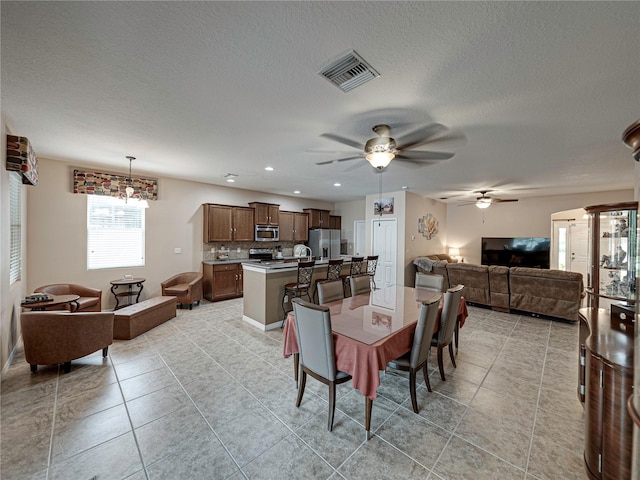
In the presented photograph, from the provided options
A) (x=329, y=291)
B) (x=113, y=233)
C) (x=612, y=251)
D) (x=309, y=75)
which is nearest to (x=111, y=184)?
(x=113, y=233)

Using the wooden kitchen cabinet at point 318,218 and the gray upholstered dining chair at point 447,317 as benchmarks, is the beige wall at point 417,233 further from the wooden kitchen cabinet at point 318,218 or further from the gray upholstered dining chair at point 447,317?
the gray upholstered dining chair at point 447,317

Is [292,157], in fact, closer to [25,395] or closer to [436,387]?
[436,387]

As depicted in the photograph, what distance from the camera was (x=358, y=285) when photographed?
3.68 metres

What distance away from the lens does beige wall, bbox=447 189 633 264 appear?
6.65 meters

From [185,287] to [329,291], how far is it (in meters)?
3.60

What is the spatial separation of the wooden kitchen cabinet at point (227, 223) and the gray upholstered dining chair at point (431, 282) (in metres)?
4.38

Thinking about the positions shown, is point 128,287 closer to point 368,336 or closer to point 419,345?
point 368,336

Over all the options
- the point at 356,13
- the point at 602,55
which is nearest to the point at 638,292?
the point at 602,55

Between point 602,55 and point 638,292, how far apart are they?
1631mm

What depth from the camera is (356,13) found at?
4.59 feet

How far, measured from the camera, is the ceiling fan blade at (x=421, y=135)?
2.84 metres

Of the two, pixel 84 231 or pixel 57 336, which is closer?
pixel 57 336

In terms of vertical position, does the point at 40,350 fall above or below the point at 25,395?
above

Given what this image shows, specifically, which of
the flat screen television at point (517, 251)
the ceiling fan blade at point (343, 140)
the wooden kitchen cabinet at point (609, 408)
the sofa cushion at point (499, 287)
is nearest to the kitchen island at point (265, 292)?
the ceiling fan blade at point (343, 140)
